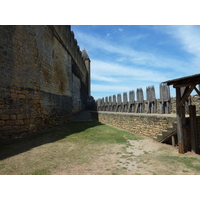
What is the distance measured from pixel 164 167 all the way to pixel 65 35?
1295 centimetres

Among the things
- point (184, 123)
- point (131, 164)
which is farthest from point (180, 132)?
point (131, 164)

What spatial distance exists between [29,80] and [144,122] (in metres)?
6.81

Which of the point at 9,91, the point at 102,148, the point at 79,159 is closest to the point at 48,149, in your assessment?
the point at 79,159

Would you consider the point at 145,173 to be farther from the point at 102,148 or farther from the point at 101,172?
the point at 102,148

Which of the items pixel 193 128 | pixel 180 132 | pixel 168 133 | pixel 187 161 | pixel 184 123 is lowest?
pixel 187 161

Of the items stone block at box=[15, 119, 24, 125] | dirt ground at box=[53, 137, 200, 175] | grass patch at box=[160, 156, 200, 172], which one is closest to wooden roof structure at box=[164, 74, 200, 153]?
dirt ground at box=[53, 137, 200, 175]

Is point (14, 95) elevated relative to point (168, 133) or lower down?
elevated

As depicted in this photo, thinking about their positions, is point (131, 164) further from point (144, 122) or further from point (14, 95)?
point (14, 95)

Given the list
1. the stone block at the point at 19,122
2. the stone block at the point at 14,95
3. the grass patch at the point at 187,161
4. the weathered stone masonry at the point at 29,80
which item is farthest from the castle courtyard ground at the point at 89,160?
the stone block at the point at 14,95

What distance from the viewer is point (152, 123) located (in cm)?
742

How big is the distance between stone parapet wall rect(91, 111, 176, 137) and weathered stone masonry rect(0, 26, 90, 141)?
4.69m

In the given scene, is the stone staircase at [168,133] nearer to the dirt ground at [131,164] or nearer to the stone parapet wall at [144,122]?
the stone parapet wall at [144,122]

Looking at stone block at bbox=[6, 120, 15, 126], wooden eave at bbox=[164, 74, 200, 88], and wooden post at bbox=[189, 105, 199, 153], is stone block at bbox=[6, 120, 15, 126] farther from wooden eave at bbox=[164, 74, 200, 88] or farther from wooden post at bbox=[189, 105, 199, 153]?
wooden post at bbox=[189, 105, 199, 153]

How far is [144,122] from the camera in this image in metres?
8.03
